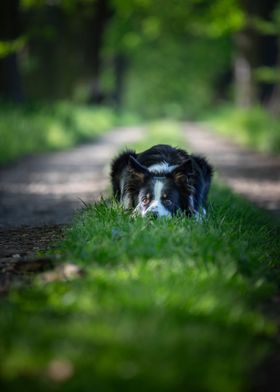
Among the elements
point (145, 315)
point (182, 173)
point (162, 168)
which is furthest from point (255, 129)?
point (145, 315)

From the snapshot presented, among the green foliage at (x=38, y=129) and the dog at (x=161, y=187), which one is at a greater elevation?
the green foliage at (x=38, y=129)

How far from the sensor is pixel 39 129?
19922mm

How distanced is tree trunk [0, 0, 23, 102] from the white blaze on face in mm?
13400

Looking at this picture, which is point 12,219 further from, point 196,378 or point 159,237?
point 196,378

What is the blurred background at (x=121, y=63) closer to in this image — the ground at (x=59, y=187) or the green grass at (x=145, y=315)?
the ground at (x=59, y=187)

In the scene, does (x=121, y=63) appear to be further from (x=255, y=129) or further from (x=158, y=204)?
(x=158, y=204)

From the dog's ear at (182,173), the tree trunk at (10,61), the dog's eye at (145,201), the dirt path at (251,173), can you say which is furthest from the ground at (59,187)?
the tree trunk at (10,61)

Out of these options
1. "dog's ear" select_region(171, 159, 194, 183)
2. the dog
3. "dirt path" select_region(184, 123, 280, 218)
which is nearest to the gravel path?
the dog

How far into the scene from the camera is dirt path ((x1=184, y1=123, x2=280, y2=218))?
1183cm

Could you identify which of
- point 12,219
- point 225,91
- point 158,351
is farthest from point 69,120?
point 225,91

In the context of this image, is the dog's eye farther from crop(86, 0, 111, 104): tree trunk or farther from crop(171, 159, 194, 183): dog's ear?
crop(86, 0, 111, 104): tree trunk

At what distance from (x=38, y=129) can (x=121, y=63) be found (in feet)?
119

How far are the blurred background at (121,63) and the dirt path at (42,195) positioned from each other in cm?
156

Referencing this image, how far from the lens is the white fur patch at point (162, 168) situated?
24.4ft
